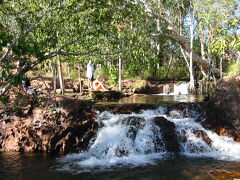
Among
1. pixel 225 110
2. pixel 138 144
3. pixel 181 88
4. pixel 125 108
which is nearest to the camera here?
pixel 138 144

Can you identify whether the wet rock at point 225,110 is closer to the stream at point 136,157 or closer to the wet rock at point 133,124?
the stream at point 136,157

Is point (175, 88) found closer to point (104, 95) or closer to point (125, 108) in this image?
point (104, 95)

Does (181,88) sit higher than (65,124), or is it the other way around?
(181,88)

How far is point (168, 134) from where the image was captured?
11.1 metres

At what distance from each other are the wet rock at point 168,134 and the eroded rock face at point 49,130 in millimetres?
2619

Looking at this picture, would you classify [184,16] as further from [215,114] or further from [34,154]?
[34,154]

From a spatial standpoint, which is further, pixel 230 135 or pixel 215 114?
pixel 215 114

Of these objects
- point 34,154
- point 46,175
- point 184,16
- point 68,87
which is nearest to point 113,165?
point 46,175

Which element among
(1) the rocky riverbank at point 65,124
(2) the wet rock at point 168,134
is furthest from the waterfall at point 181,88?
(2) the wet rock at point 168,134

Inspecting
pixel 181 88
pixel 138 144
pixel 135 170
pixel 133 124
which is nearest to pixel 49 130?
pixel 133 124

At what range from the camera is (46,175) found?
8336mm

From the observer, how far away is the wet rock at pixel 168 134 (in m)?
10.8

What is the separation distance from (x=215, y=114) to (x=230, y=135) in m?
1.49

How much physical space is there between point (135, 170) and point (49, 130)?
14.1ft
